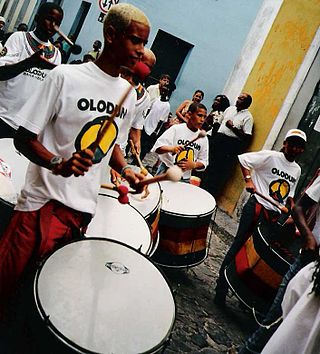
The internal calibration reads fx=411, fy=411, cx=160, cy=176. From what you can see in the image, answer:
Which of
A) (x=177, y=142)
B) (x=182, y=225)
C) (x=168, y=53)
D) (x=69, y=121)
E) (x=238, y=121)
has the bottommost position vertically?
(x=182, y=225)

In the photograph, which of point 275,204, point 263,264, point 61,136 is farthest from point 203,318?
point 61,136

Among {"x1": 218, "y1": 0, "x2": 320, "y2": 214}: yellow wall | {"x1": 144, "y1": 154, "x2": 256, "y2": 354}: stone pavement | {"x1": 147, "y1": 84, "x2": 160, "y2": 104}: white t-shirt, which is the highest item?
{"x1": 218, "y1": 0, "x2": 320, "y2": 214}: yellow wall

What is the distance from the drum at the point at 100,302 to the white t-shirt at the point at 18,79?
1.78 metres

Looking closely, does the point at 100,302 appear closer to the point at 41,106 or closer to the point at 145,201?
the point at 41,106

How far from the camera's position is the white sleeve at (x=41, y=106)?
186cm

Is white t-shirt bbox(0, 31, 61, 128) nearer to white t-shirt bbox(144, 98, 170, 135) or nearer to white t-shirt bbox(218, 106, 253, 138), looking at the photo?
white t-shirt bbox(144, 98, 170, 135)


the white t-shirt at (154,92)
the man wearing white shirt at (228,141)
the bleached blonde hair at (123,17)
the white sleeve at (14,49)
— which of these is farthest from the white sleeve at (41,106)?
the white t-shirt at (154,92)

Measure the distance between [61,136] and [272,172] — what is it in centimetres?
276

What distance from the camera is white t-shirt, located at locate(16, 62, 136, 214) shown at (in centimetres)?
188

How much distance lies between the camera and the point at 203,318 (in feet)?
12.7

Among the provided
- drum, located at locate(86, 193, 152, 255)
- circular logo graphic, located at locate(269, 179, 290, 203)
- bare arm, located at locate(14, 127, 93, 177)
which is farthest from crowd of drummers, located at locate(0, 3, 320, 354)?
circular logo graphic, located at locate(269, 179, 290, 203)

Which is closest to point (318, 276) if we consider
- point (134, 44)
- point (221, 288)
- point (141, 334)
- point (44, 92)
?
point (141, 334)

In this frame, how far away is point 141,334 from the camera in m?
1.80

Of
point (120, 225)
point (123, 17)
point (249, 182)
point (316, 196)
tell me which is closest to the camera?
point (123, 17)
